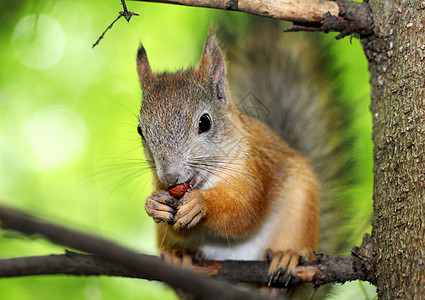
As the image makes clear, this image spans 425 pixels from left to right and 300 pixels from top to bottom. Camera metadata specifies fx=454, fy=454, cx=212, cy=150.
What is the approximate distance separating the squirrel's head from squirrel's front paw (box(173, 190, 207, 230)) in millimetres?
82

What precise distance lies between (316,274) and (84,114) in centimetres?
247

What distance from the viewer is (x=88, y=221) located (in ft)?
10.3

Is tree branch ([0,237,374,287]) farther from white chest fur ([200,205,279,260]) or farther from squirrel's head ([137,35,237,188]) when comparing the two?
squirrel's head ([137,35,237,188])

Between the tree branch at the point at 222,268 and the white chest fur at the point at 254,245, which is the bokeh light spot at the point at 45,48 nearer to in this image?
the white chest fur at the point at 254,245

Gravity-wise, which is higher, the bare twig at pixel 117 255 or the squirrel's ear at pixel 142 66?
the squirrel's ear at pixel 142 66

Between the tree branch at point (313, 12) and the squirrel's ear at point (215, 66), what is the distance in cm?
67

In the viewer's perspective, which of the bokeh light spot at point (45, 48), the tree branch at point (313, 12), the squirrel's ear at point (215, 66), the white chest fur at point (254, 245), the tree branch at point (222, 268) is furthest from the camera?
the bokeh light spot at point (45, 48)

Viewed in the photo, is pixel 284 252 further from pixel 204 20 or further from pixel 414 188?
pixel 204 20

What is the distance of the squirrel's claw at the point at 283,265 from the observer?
2123 millimetres

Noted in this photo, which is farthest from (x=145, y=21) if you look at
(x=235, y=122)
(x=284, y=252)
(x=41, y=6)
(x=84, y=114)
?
(x=284, y=252)

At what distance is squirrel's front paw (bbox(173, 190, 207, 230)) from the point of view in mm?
1919

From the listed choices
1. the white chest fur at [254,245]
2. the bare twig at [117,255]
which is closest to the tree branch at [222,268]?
the white chest fur at [254,245]

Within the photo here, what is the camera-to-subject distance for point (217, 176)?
2.26 m

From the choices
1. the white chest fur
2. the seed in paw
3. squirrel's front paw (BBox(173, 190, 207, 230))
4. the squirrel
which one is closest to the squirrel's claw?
the squirrel
